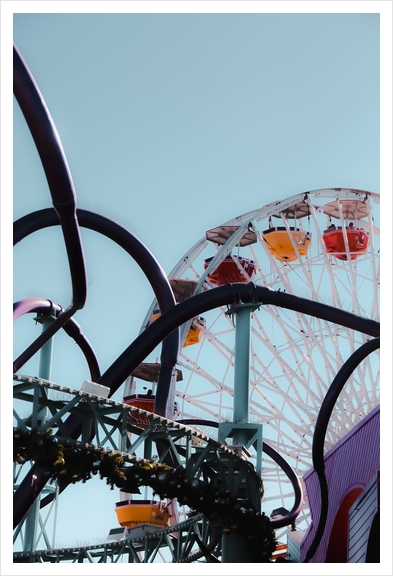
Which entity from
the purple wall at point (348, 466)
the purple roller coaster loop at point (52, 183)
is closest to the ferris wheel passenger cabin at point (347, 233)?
the purple wall at point (348, 466)

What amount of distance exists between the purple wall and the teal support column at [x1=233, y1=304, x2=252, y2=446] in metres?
2.37

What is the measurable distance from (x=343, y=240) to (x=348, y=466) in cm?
1236

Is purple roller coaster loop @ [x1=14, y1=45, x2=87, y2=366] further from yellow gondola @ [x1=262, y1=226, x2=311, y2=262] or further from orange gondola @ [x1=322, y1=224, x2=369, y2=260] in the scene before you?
orange gondola @ [x1=322, y1=224, x2=369, y2=260]

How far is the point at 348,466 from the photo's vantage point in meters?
19.3

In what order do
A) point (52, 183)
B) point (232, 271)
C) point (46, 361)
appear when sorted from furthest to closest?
point (232, 271), point (46, 361), point (52, 183)

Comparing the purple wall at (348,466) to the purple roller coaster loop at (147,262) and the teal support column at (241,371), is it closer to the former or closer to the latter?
the teal support column at (241,371)

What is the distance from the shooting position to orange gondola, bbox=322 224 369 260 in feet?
100

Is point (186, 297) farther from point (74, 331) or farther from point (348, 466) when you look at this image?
point (348, 466)

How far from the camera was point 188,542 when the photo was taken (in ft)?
73.0

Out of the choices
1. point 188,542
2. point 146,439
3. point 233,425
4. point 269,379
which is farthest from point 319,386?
point 146,439

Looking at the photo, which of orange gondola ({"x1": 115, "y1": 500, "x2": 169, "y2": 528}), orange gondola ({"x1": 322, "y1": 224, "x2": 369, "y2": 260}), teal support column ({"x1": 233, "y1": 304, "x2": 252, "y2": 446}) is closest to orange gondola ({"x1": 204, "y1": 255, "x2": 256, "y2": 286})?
orange gondola ({"x1": 322, "y1": 224, "x2": 369, "y2": 260})

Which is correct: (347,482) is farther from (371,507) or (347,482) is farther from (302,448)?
(302,448)

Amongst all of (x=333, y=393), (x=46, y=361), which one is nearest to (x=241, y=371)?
(x=333, y=393)

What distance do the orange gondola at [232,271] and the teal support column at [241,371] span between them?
1193 cm
